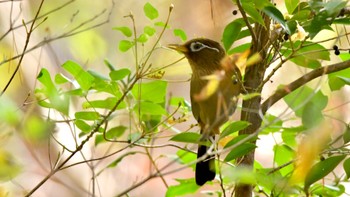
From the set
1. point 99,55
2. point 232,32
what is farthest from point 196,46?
point 99,55

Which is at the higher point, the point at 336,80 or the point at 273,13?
the point at 273,13

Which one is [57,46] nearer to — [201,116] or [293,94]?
[201,116]

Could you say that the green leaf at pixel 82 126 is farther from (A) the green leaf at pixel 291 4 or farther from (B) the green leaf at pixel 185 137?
(A) the green leaf at pixel 291 4

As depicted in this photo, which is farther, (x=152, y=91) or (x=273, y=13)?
(x=152, y=91)

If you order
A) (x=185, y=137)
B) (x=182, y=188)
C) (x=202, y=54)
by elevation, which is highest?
(x=202, y=54)

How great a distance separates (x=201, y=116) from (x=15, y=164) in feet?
1.19

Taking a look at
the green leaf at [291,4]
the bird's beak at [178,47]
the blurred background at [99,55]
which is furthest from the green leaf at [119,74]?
the blurred background at [99,55]

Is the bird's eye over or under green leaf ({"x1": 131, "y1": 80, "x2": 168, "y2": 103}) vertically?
over

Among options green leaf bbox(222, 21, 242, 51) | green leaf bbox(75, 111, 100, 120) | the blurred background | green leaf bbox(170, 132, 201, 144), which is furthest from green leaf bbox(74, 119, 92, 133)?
the blurred background

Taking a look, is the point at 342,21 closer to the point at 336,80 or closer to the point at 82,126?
the point at 336,80

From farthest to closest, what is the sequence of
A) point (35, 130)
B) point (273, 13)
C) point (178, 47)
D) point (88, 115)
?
point (178, 47) → point (88, 115) → point (273, 13) → point (35, 130)

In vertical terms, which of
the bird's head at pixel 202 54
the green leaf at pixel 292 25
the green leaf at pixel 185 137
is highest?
the green leaf at pixel 292 25

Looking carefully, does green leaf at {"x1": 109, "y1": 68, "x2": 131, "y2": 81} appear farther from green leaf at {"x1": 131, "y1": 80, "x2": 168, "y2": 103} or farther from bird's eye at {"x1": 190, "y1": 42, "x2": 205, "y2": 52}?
bird's eye at {"x1": 190, "y1": 42, "x2": 205, "y2": 52}

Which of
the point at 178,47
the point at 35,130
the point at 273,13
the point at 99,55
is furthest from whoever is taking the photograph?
the point at 99,55
